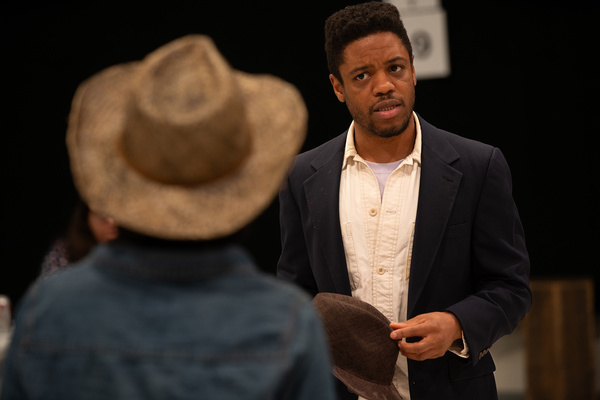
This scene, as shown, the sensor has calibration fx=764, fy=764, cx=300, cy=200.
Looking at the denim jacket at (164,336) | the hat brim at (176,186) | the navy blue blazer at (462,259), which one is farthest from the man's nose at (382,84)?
the denim jacket at (164,336)

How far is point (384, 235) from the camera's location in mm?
2115

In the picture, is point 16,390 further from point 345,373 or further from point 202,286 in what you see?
point 345,373

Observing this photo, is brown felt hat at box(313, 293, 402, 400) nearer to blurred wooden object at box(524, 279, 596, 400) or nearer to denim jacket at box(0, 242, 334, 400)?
denim jacket at box(0, 242, 334, 400)

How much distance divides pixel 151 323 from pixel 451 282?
1.22 meters

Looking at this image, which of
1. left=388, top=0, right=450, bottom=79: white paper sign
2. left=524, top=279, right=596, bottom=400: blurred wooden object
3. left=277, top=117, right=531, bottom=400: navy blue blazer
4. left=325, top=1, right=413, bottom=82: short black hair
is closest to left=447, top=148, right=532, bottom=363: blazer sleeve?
left=277, top=117, right=531, bottom=400: navy blue blazer

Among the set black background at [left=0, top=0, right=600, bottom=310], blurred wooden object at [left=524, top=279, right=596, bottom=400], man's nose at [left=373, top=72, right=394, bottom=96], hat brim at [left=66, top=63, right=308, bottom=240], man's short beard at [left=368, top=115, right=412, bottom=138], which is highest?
hat brim at [left=66, top=63, right=308, bottom=240]

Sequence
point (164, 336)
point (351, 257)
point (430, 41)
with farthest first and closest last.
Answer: point (430, 41) < point (351, 257) < point (164, 336)

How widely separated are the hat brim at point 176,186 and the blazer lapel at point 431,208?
0.96m

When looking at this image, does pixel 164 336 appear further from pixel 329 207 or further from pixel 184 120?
pixel 329 207

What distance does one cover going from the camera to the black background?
5.50 m

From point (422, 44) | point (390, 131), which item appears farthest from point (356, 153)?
point (422, 44)

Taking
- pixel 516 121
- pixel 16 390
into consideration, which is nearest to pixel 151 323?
pixel 16 390

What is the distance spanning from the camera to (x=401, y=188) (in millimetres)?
2164

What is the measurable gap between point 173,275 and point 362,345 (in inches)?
38.7
